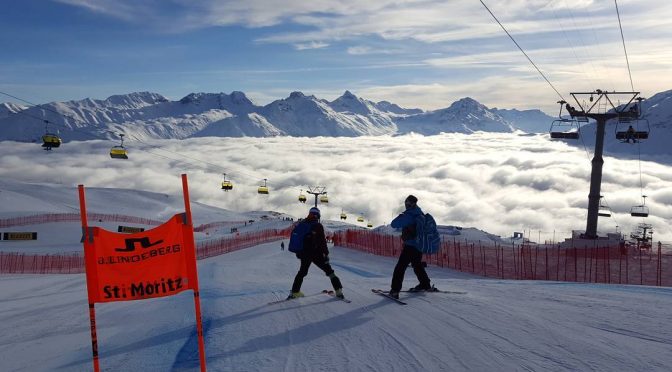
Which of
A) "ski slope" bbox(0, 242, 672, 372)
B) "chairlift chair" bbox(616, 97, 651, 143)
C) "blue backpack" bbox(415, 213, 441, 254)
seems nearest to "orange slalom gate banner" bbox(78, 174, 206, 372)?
"ski slope" bbox(0, 242, 672, 372)

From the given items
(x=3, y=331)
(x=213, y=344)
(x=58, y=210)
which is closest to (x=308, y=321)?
(x=213, y=344)

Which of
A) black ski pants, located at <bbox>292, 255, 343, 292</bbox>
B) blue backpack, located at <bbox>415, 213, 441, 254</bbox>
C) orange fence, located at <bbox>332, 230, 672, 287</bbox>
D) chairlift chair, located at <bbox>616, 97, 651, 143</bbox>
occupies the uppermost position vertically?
chairlift chair, located at <bbox>616, 97, 651, 143</bbox>

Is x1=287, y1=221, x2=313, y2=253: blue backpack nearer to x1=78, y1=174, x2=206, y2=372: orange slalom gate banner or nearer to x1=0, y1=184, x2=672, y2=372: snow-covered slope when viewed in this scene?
x1=0, y1=184, x2=672, y2=372: snow-covered slope

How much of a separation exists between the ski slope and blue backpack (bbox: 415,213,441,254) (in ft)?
2.96

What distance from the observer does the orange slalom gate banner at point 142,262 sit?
5066 mm

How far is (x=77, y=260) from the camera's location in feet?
115

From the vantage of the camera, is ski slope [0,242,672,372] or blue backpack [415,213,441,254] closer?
ski slope [0,242,672,372]

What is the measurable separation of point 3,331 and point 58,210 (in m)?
62.7

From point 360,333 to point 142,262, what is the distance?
10.1 ft

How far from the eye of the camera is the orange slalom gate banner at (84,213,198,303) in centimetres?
507

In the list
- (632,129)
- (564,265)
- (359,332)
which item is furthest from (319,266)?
(632,129)

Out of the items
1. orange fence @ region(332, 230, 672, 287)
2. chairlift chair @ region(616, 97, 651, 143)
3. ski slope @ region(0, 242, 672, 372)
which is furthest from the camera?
chairlift chair @ region(616, 97, 651, 143)

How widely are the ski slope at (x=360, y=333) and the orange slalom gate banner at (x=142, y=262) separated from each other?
110cm

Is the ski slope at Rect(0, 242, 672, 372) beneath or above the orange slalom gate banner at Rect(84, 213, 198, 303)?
beneath
